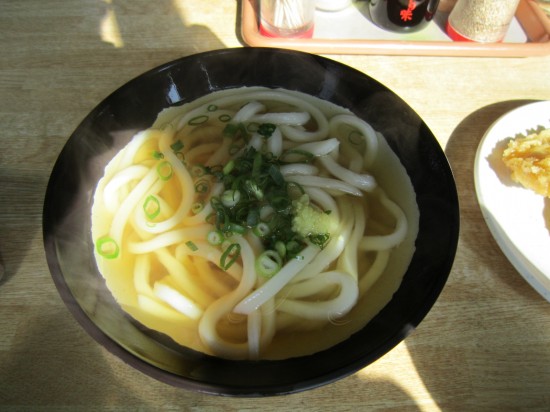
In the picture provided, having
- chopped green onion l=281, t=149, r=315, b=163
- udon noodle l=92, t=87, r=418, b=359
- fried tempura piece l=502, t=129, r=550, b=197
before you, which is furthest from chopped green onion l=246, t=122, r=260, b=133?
fried tempura piece l=502, t=129, r=550, b=197

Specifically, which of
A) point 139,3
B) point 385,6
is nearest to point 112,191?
point 139,3

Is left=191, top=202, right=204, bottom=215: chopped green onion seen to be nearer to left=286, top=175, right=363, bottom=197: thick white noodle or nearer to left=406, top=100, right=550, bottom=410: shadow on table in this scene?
left=286, top=175, right=363, bottom=197: thick white noodle

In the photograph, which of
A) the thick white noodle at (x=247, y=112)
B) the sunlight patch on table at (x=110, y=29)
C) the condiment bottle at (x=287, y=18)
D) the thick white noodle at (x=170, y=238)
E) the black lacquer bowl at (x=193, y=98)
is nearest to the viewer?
the black lacquer bowl at (x=193, y=98)

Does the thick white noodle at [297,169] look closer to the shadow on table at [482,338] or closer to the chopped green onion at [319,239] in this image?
the chopped green onion at [319,239]

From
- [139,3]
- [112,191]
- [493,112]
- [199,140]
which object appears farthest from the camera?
[139,3]

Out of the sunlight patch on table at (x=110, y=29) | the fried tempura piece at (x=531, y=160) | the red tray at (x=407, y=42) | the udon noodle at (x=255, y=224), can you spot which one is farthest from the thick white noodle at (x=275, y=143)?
the sunlight patch on table at (x=110, y=29)

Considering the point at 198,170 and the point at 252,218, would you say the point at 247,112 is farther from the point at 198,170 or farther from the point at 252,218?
the point at 252,218

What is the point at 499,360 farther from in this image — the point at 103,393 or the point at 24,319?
the point at 24,319
